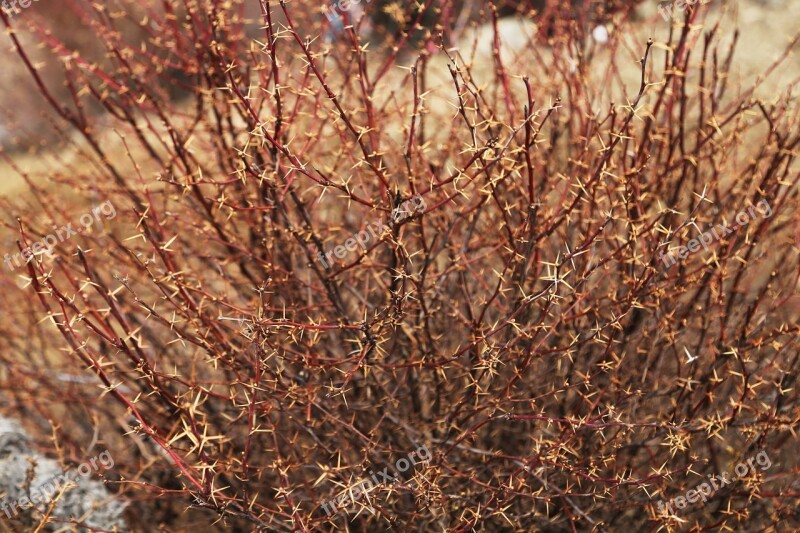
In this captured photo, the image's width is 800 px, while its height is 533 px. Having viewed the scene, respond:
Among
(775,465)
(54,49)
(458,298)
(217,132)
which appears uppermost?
(54,49)

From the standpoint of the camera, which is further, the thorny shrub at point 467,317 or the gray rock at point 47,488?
the gray rock at point 47,488

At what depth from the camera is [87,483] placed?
371cm

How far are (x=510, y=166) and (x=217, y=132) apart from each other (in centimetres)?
149

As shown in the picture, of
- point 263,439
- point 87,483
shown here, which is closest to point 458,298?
point 263,439

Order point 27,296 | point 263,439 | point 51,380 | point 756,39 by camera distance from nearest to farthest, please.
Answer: point 263,439 < point 27,296 < point 51,380 < point 756,39

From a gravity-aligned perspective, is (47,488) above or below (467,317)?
below

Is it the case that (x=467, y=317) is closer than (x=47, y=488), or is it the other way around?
(x=47, y=488)

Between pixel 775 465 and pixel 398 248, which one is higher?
pixel 398 248

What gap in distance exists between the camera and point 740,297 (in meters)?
3.71

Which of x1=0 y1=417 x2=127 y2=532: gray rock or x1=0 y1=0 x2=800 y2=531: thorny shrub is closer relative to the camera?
x1=0 y1=0 x2=800 y2=531: thorny shrub

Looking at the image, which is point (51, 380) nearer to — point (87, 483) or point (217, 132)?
point (87, 483)

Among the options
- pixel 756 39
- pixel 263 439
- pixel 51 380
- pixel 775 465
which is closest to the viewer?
pixel 775 465

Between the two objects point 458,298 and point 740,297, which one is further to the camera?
point 740,297

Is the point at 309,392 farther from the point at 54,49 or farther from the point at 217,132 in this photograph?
the point at 54,49
